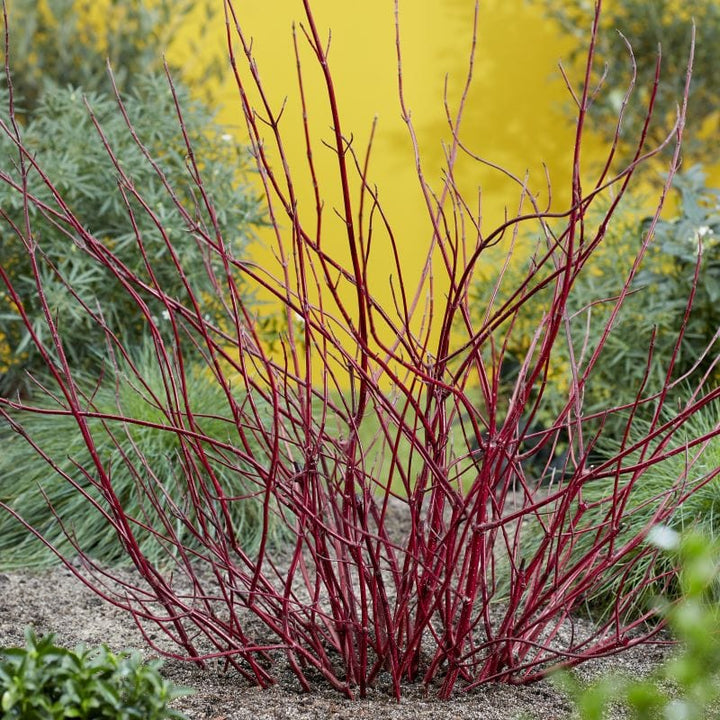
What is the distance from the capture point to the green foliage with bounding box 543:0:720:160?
5961 millimetres

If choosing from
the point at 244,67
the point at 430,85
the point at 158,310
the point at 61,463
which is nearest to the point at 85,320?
the point at 158,310

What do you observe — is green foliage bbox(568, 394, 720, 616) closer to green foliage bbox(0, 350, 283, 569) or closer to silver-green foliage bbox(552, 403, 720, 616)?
silver-green foliage bbox(552, 403, 720, 616)

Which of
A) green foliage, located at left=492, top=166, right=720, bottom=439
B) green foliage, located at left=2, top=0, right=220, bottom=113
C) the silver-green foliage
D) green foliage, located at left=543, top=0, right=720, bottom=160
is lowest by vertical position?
the silver-green foliage

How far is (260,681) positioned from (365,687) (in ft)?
0.58

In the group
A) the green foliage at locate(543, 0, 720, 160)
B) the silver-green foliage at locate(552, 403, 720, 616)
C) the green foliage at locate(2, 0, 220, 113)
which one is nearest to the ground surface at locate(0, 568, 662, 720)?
the silver-green foliage at locate(552, 403, 720, 616)

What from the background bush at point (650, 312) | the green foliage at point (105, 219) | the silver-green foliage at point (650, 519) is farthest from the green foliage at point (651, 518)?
the green foliage at point (105, 219)

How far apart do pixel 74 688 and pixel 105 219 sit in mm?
2884

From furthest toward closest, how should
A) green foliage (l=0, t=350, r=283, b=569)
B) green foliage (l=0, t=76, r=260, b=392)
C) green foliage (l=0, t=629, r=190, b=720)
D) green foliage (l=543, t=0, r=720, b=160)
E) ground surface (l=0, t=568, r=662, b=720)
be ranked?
green foliage (l=543, t=0, r=720, b=160), green foliage (l=0, t=76, r=260, b=392), green foliage (l=0, t=350, r=283, b=569), ground surface (l=0, t=568, r=662, b=720), green foliage (l=0, t=629, r=190, b=720)

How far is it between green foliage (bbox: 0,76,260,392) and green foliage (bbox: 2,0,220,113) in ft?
2.91

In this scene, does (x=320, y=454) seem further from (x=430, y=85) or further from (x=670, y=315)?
(x=430, y=85)

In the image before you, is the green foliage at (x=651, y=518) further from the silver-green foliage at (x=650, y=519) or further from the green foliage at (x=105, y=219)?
the green foliage at (x=105, y=219)

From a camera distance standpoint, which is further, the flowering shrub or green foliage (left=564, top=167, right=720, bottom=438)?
green foliage (left=564, top=167, right=720, bottom=438)

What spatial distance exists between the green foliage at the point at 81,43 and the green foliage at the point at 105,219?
888mm

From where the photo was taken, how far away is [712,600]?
224cm
